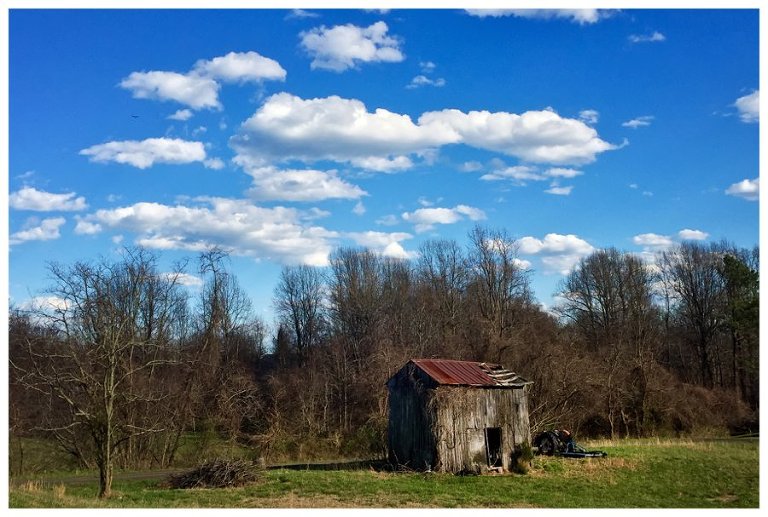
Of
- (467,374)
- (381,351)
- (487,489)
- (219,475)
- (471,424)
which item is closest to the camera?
(487,489)

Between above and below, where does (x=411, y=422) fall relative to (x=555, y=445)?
above

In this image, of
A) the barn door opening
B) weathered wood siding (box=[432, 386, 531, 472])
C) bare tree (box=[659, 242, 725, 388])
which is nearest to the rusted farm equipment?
weathered wood siding (box=[432, 386, 531, 472])

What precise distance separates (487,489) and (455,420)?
425cm

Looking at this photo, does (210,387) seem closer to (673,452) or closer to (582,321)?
(673,452)

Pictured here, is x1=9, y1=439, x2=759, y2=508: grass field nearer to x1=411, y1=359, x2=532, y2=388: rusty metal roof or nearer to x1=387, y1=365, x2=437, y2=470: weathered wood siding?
x1=387, y1=365, x2=437, y2=470: weathered wood siding

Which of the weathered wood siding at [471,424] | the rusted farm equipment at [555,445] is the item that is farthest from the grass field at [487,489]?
the rusted farm equipment at [555,445]

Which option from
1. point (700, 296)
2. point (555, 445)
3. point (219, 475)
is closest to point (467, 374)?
point (555, 445)

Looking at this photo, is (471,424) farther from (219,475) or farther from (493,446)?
(219,475)

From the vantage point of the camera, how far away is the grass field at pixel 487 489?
17797 mm

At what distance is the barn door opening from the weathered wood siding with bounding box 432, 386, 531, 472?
155 millimetres

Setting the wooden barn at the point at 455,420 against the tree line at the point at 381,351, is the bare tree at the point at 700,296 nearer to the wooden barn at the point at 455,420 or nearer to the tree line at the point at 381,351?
the tree line at the point at 381,351

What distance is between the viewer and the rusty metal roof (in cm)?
2522

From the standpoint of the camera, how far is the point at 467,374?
86.4 feet

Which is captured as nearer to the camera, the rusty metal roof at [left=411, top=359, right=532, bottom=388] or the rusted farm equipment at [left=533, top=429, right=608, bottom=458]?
the rusty metal roof at [left=411, top=359, right=532, bottom=388]
